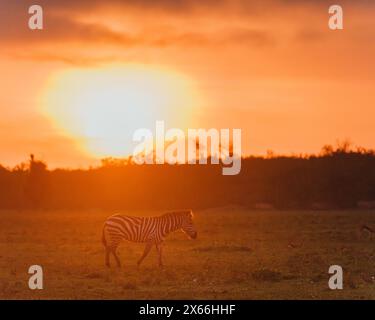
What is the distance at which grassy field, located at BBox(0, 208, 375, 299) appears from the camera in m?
13.7

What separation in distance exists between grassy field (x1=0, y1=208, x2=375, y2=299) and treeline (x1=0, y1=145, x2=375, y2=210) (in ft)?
36.5

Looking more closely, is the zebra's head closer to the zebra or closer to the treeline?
the zebra

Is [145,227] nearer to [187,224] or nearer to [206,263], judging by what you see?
[187,224]

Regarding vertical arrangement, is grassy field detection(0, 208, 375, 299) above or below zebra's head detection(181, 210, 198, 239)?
below

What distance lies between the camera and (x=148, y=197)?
39.1m

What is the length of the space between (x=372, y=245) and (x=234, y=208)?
17.6m

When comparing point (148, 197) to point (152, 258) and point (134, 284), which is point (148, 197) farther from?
point (134, 284)

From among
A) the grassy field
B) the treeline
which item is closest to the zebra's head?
the grassy field

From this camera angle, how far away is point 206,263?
16.8 m

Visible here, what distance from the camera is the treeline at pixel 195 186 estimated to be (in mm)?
39594

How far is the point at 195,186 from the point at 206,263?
917 inches

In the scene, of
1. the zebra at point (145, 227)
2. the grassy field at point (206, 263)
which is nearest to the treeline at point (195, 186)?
the grassy field at point (206, 263)

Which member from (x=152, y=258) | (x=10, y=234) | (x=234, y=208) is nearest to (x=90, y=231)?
(x=10, y=234)
